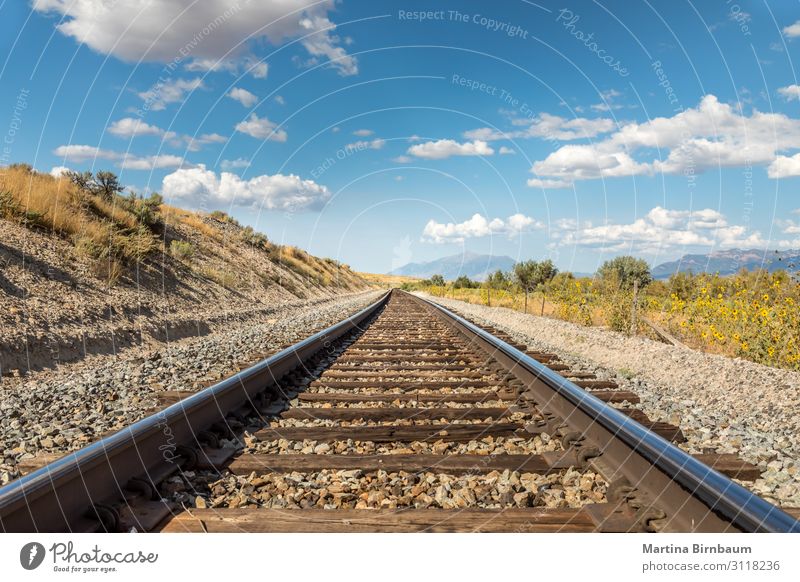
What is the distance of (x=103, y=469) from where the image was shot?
7.64 feet

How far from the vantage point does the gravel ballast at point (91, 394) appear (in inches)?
127

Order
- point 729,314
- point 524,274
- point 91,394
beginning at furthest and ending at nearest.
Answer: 1. point 524,274
2. point 729,314
3. point 91,394

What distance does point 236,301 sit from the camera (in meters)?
17.0

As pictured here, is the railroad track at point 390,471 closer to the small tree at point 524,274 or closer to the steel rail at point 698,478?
the steel rail at point 698,478

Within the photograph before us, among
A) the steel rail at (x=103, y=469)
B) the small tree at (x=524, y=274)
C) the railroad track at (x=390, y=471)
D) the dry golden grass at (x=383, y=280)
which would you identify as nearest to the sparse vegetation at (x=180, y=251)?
the railroad track at (x=390, y=471)

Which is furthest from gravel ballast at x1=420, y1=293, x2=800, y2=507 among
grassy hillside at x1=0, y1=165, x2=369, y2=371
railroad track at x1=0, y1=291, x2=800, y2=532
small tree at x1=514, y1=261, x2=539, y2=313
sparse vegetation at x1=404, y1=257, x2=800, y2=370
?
small tree at x1=514, y1=261, x2=539, y2=313

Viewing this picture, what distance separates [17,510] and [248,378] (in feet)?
7.84

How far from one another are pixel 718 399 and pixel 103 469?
5.30 m

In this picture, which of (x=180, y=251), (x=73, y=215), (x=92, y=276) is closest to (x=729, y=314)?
(x=92, y=276)

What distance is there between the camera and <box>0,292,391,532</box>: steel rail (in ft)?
6.26

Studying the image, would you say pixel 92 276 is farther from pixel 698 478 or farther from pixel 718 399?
pixel 698 478

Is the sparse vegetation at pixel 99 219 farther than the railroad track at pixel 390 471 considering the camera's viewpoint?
Yes
